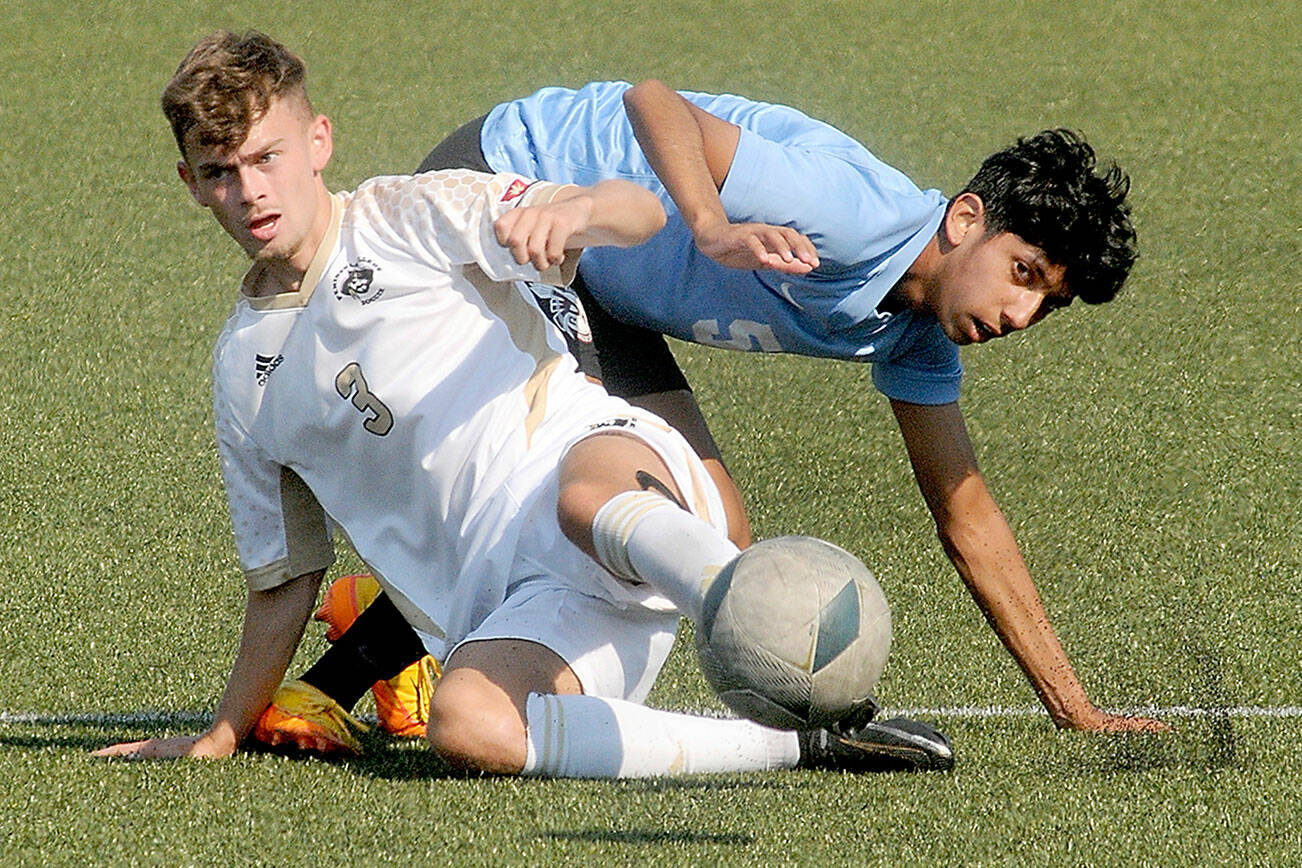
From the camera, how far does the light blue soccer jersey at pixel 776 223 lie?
3.49 meters

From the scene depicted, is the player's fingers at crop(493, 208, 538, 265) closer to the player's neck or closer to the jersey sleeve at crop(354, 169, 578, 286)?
the jersey sleeve at crop(354, 169, 578, 286)

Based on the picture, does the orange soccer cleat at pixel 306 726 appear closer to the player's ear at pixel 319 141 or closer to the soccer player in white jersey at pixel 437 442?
the soccer player in white jersey at pixel 437 442

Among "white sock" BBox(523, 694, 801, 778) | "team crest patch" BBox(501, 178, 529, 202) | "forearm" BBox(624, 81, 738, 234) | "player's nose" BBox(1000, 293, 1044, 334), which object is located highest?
"forearm" BBox(624, 81, 738, 234)

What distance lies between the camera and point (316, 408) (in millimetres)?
3416

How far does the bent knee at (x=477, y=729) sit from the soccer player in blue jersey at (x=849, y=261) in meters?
0.69

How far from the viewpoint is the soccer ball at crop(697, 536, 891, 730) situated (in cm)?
267

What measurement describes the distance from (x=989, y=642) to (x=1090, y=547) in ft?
2.85

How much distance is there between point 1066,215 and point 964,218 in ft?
0.65

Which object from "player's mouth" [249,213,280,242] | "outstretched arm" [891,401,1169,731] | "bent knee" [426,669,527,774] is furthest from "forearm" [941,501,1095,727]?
"player's mouth" [249,213,280,242]

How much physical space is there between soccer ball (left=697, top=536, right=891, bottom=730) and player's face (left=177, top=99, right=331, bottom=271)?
1140 mm

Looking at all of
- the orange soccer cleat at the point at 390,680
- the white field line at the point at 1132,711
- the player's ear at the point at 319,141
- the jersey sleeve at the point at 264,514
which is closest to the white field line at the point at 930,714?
the white field line at the point at 1132,711

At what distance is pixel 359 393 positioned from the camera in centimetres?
339

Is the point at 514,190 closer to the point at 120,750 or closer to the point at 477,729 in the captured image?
the point at 477,729

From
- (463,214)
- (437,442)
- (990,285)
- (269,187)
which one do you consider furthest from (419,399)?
(990,285)
